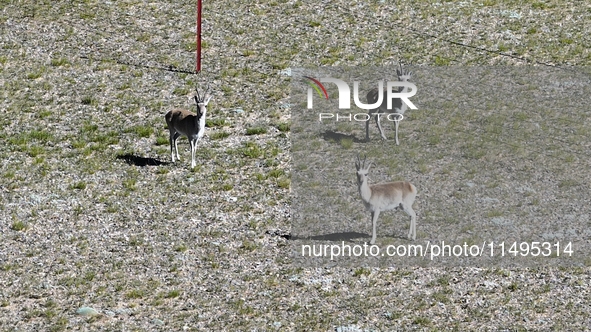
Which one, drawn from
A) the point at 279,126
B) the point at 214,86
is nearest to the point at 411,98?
the point at 279,126

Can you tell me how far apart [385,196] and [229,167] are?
5.03 m

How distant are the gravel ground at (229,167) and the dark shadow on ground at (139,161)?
5 centimetres

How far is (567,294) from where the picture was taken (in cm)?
2200

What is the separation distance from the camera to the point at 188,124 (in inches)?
1017

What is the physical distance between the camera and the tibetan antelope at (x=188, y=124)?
1001 inches

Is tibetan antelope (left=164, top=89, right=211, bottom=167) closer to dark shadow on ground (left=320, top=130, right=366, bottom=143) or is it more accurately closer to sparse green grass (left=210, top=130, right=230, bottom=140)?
sparse green grass (left=210, top=130, right=230, bottom=140)

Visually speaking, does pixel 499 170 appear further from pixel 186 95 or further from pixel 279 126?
pixel 186 95

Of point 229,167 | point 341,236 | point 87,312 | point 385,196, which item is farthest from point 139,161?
point 385,196

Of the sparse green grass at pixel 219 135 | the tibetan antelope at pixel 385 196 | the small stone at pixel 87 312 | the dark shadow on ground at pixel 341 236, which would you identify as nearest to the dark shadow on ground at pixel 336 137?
the sparse green grass at pixel 219 135

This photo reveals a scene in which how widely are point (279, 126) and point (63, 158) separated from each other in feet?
17.4

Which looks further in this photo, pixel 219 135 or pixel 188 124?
pixel 219 135

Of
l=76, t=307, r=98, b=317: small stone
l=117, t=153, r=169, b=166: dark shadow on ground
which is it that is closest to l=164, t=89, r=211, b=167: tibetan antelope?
l=117, t=153, r=169, b=166: dark shadow on ground

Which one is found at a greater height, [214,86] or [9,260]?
[214,86]

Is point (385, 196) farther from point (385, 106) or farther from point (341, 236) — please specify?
point (385, 106)
